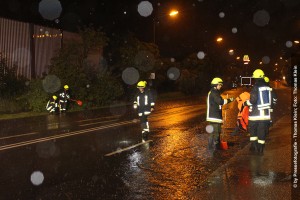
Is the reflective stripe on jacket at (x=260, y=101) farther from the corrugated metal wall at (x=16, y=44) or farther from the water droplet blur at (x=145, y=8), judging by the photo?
the water droplet blur at (x=145, y=8)

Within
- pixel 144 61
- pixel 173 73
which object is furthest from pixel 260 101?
pixel 173 73

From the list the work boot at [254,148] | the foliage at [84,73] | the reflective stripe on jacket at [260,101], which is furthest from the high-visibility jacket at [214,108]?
the foliage at [84,73]

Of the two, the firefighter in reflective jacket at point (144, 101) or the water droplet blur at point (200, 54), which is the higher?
the water droplet blur at point (200, 54)

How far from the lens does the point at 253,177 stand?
284 inches

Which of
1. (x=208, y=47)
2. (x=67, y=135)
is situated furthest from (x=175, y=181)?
(x=208, y=47)

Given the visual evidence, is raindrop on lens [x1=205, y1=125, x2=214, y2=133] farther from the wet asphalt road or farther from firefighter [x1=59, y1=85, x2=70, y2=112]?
firefighter [x1=59, y1=85, x2=70, y2=112]

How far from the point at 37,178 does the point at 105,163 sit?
171 centimetres

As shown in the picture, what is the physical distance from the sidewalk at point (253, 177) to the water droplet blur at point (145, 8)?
35.8 meters

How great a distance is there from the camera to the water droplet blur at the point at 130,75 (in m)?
34.4

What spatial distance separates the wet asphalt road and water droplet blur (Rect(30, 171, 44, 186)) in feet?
0.06

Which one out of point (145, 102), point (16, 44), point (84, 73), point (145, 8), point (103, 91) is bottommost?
point (145, 102)

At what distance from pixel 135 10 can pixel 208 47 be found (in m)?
15.1

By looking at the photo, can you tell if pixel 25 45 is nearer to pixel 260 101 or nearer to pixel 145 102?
pixel 145 102

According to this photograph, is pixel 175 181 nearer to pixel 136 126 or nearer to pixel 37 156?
pixel 37 156
